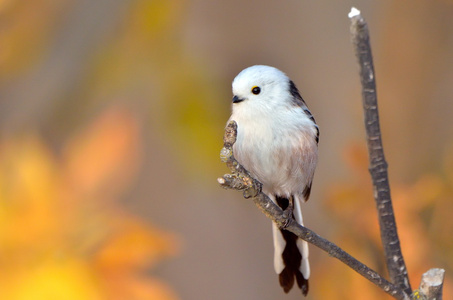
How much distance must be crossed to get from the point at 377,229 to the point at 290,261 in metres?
0.43

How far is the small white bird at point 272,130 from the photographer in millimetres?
831

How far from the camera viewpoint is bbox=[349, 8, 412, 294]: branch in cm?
54

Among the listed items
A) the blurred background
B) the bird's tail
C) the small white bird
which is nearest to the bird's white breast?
the small white bird

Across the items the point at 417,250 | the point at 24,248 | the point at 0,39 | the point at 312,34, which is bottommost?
the point at 24,248

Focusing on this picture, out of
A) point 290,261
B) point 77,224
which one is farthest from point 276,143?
point 77,224

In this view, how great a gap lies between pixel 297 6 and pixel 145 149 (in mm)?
532

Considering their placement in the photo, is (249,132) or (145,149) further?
(145,149)

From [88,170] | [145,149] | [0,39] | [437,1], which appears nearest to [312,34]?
[437,1]

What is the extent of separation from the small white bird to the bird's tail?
0.40ft

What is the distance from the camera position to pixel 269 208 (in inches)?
28.2

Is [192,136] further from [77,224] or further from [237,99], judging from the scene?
[237,99]

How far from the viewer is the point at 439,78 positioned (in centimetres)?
134

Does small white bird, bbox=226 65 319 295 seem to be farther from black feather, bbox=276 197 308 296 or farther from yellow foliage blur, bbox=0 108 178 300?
yellow foliage blur, bbox=0 108 178 300

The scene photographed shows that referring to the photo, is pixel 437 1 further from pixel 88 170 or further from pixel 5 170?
pixel 5 170
